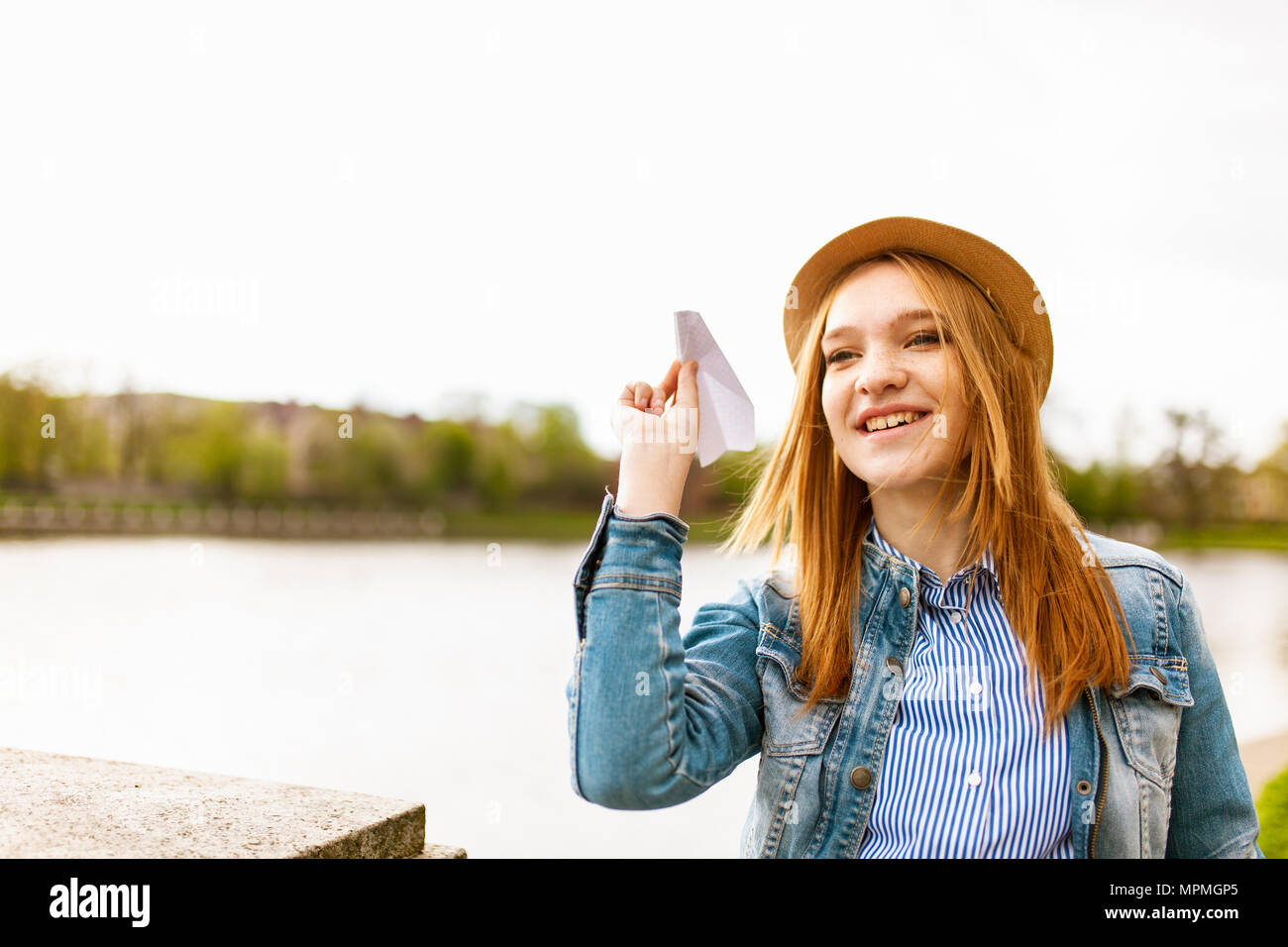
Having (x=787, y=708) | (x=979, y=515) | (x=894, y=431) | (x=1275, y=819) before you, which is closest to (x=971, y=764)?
(x=787, y=708)

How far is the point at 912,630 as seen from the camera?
1808 millimetres

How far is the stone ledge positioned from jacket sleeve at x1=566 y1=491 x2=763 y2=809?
0.53 meters

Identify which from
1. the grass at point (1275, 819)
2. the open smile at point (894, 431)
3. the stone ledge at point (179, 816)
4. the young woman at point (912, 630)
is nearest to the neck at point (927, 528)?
the young woman at point (912, 630)

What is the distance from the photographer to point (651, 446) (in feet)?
5.24

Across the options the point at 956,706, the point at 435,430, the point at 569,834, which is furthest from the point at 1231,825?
the point at 435,430

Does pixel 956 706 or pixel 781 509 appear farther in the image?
pixel 781 509

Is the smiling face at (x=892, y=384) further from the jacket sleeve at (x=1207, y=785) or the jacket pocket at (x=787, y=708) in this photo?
the jacket sleeve at (x=1207, y=785)

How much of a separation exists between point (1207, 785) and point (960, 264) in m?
1.08

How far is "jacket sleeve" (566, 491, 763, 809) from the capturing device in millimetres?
1465

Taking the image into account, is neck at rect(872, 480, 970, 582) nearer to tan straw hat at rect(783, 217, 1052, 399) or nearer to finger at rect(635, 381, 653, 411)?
tan straw hat at rect(783, 217, 1052, 399)

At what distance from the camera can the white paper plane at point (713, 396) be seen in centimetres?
171

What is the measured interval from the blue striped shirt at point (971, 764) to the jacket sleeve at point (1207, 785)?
298mm
